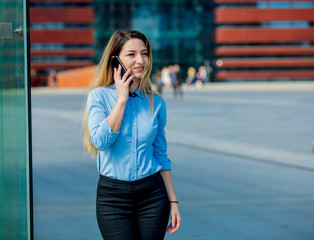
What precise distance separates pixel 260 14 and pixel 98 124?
75.8 m

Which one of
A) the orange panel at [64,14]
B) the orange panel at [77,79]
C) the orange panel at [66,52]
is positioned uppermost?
the orange panel at [64,14]

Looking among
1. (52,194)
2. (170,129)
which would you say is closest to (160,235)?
(52,194)

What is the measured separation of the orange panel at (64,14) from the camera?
7506cm

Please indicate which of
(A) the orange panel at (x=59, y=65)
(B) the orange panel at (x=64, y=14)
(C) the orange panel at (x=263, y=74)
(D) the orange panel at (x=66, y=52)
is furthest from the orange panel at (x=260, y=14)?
(A) the orange panel at (x=59, y=65)

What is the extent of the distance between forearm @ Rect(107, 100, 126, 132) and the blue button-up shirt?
0.8 inches

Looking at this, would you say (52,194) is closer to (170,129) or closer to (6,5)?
(6,5)

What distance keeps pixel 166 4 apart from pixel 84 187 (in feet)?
226

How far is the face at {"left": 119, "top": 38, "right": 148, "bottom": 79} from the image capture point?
2809 mm

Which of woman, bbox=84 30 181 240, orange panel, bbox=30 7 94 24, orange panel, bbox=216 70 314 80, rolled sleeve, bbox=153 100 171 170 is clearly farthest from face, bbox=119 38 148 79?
orange panel, bbox=216 70 314 80

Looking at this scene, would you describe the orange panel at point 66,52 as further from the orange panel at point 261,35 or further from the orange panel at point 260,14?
the orange panel at point 260,14

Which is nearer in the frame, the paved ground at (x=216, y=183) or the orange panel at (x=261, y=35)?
the paved ground at (x=216, y=183)

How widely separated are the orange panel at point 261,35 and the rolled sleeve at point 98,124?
75.3 metres

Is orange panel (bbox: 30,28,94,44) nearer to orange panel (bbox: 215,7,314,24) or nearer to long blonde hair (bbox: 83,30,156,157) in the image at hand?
orange panel (bbox: 215,7,314,24)

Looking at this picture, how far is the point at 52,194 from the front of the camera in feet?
24.0
